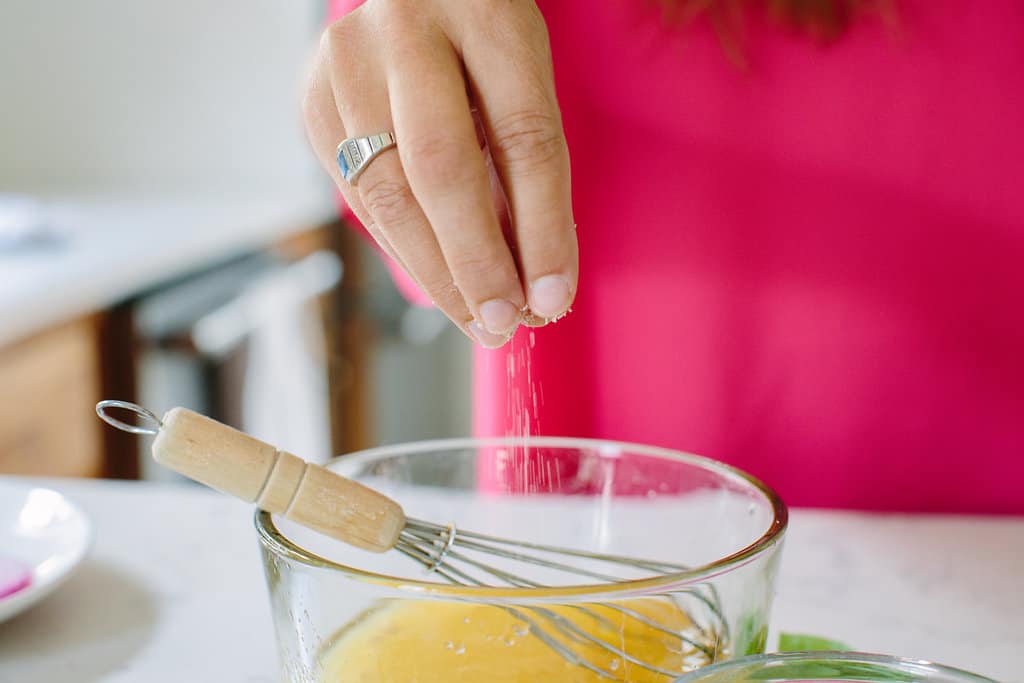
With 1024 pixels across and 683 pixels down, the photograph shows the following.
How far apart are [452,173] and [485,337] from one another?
0.29 ft

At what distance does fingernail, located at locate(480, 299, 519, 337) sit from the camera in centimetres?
45

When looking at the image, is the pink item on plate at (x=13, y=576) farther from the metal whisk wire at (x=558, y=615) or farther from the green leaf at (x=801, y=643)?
the green leaf at (x=801, y=643)

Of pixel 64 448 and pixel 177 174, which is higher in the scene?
pixel 177 174

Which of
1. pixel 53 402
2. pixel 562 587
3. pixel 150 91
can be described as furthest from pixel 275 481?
pixel 150 91

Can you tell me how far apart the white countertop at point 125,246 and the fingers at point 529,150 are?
1026 millimetres

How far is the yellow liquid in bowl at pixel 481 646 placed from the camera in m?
0.38

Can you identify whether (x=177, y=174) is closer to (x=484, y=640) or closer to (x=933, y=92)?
(x=933, y=92)

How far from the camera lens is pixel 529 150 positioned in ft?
1.45

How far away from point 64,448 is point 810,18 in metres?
1.15

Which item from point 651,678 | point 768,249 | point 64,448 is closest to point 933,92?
point 768,249

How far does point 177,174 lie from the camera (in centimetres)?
251

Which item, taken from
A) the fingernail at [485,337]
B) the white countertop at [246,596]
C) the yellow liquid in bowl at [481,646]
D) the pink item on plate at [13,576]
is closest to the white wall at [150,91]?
the white countertop at [246,596]

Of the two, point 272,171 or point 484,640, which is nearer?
point 484,640

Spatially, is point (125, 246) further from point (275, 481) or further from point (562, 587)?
point (562, 587)
